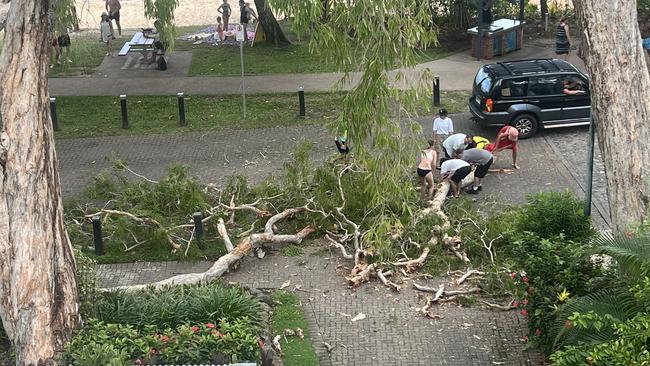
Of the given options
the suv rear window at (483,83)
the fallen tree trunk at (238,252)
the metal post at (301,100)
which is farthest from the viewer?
the metal post at (301,100)

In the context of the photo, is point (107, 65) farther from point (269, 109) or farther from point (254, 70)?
point (269, 109)

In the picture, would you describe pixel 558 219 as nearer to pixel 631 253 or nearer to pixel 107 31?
pixel 631 253

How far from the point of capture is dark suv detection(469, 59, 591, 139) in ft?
66.0

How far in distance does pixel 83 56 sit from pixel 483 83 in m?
13.5

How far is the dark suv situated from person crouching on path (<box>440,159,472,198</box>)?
12.2 ft

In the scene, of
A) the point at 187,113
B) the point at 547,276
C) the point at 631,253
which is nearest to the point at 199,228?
the point at 547,276

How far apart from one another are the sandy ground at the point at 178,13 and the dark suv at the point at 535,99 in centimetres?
1659

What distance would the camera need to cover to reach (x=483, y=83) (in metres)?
20.5

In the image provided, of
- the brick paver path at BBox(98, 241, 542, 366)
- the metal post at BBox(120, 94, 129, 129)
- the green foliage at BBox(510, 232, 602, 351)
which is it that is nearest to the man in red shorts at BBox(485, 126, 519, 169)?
the brick paver path at BBox(98, 241, 542, 366)

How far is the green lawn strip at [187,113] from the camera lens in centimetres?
2188

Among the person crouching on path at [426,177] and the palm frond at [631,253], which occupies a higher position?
the palm frond at [631,253]

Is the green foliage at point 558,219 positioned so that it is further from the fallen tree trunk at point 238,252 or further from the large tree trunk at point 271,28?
the large tree trunk at point 271,28

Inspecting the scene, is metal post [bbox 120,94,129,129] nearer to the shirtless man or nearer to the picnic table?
the picnic table

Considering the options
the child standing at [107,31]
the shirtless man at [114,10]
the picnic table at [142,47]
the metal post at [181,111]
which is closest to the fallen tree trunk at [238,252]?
the metal post at [181,111]
